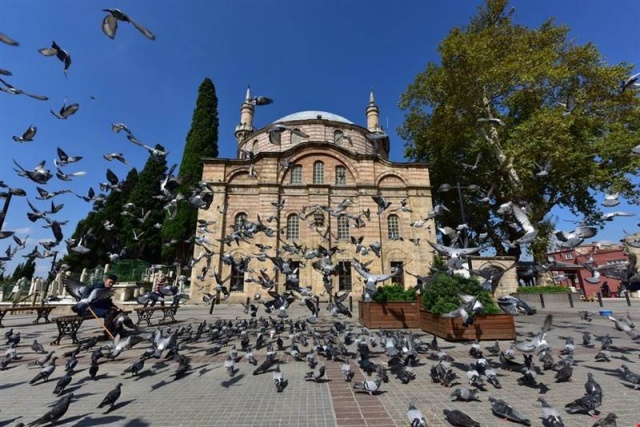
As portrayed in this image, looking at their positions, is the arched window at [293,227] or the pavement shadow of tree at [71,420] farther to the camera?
the arched window at [293,227]

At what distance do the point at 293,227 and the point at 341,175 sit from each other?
685 cm

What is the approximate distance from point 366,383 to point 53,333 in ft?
39.3

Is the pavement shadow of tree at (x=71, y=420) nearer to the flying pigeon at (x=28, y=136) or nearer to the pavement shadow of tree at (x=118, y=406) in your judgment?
the pavement shadow of tree at (x=118, y=406)

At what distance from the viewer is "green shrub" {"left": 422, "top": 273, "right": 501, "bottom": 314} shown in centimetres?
810

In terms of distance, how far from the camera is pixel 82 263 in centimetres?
3503

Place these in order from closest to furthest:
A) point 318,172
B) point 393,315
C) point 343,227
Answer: point 393,315, point 343,227, point 318,172

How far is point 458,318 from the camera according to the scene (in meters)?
7.72

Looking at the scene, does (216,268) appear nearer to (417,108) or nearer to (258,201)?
(258,201)

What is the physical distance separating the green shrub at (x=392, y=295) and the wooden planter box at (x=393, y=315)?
0.56 feet

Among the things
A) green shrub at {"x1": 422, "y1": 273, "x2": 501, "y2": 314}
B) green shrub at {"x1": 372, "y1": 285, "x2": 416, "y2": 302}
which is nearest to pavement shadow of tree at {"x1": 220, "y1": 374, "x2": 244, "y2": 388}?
green shrub at {"x1": 422, "y1": 273, "x2": 501, "y2": 314}

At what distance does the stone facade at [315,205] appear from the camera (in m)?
24.8

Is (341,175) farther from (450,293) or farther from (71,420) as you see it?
(71,420)

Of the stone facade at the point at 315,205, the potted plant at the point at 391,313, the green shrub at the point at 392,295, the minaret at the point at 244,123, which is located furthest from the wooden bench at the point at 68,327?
the minaret at the point at 244,123

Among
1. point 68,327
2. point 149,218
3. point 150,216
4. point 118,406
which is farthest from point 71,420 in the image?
point 150,216
